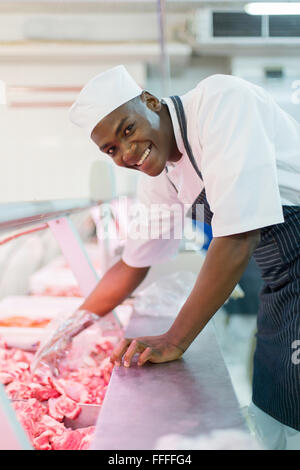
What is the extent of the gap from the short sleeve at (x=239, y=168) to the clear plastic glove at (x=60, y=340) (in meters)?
0.65

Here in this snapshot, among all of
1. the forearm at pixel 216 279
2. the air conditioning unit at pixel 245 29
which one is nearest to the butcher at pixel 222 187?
the forearm at pixel 216 279

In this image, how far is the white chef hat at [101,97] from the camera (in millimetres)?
1065

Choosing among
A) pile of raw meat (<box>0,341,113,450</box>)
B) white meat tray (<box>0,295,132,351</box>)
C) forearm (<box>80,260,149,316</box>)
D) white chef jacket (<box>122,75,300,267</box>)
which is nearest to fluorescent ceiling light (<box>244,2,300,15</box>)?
white chef jacket (<box>122,75,300,267</box>)

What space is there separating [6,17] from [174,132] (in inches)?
172

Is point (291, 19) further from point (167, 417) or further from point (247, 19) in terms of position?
point (167, 417)

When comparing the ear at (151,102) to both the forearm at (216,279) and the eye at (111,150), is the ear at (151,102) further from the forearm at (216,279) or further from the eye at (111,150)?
the forearm at (216,279)

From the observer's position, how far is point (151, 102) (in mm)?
1148

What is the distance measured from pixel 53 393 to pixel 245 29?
4.56 metres

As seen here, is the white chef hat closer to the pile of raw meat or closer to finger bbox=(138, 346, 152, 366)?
finger bbox=(138, 346, 152, 366)

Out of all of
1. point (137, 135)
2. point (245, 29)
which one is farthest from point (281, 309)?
point (245, 29)

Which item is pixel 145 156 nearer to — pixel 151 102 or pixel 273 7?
pixel 151 102

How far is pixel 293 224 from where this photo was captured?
1114 mm

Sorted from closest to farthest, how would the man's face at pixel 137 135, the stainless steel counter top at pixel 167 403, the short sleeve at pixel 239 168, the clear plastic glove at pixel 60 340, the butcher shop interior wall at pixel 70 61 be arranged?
the stainless steel counter top at pixel 167 403, the short sleeve at pixel 239 168, the man's face at pixel 137 135, the clear plastic glove at pixel 60 340, the butcher shop interior wall at pixel 70 61
